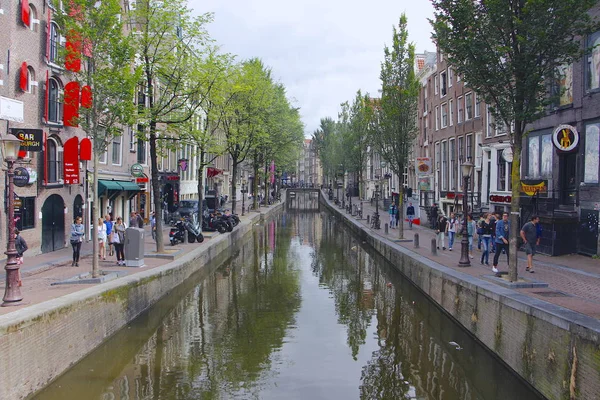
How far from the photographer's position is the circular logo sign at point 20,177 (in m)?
18.5

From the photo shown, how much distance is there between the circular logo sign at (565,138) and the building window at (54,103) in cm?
2137

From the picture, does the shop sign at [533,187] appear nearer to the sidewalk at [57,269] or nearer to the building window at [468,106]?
the building window at [468,106]

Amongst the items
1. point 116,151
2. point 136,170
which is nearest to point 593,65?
point 136,170

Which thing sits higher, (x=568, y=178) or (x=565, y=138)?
(x=565, y=138)

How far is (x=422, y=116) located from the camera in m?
50.5

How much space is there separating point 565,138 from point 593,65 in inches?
118

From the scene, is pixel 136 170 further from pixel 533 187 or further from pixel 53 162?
pixel 533 187

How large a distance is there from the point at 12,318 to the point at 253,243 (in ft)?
83.4

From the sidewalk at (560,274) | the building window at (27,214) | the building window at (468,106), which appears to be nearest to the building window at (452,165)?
the building window at (468,106)

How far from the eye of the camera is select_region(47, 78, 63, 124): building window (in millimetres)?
22125

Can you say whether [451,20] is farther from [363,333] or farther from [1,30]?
[1,30]

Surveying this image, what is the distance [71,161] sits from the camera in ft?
75.9

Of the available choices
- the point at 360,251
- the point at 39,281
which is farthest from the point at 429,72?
the point at 39,281

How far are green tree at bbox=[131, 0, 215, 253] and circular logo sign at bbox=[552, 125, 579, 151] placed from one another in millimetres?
14590
